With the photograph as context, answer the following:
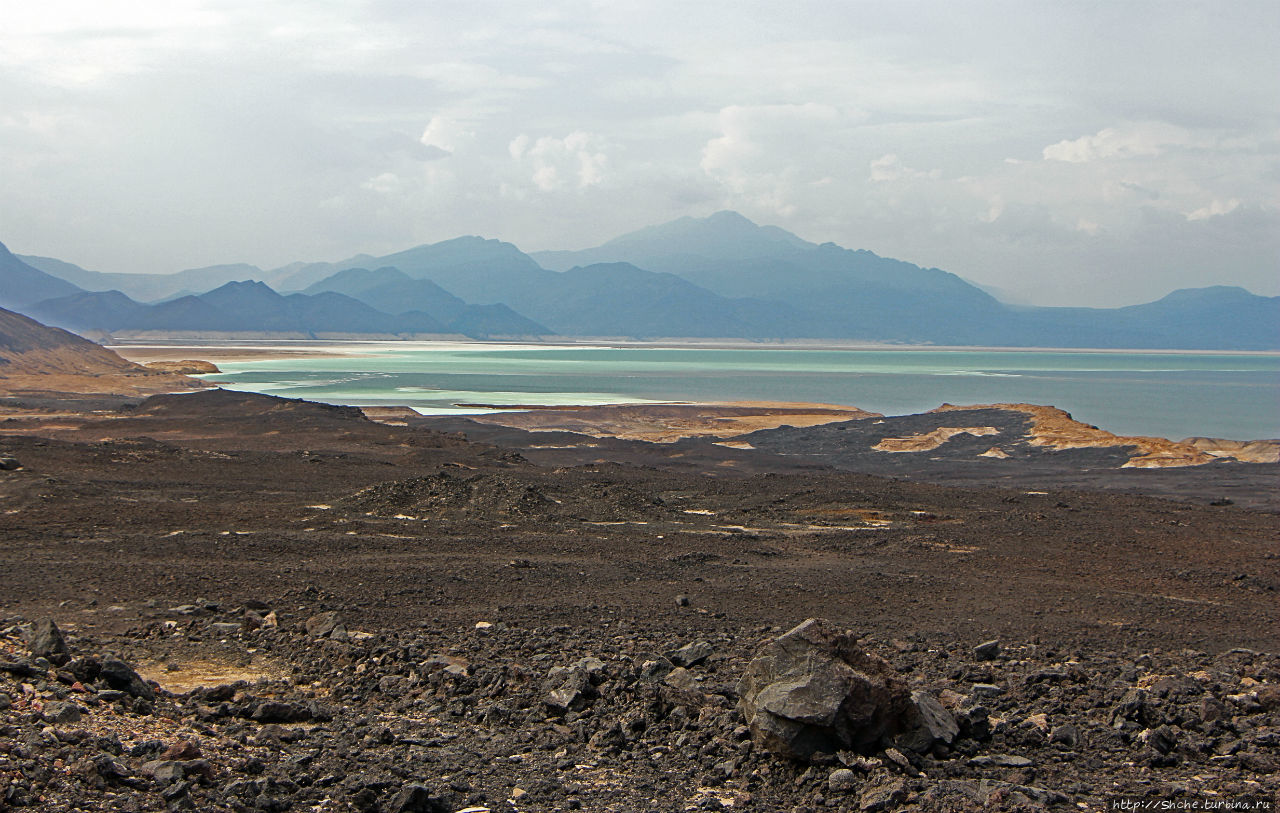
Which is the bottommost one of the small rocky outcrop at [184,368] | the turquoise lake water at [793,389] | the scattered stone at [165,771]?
the turquoise lake water at [793,389]

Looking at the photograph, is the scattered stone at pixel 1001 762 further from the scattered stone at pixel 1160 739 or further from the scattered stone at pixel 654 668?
the scattered stone at pixel 654 668

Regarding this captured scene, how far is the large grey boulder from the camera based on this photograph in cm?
775

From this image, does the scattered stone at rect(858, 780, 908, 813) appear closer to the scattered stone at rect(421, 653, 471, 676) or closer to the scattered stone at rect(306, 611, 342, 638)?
the scattered stone at rect(421, 653, 471, 676)

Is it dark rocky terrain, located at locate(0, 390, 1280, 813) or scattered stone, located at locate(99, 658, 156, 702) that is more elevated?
scattered stone, located at locate(99, 658, 156, 702)

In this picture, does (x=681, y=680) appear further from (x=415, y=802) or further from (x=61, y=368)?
(x=61, y=368)

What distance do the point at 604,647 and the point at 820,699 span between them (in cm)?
420

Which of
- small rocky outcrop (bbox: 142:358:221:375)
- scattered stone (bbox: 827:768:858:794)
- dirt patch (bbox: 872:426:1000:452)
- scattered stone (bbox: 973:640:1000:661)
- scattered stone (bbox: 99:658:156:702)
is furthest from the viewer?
small rocky outcrop (bbox: 142:358:221:375)

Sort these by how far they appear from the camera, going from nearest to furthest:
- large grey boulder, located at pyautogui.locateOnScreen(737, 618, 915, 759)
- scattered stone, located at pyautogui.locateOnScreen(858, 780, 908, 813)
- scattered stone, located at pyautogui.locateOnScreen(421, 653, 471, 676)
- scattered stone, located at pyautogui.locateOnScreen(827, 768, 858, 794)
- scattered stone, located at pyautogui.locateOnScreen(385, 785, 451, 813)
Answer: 1. scattered stone, located at pyautogui.locateOnScreen(385, 785, 451, 813)
2. scattered stone, located at pyautogui.locateOnScreen(858, 780, 908, 813)
3. scattered stone, located at pyautogui.locateOnScreen(827, 768, 858, 794)
4. large grey boulder, located at pyautogui.locateOnScreen(737, 618, 915, 759)
5. scattered stone, located at pyautogui.locateOnScreen(421, 653, 471, 676)

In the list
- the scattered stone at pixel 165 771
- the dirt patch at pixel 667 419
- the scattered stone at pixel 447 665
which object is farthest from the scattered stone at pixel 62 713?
the dirt patch at pixel 667 419

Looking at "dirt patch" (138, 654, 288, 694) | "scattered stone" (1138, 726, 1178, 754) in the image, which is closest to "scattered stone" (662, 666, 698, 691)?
"scattered stone" (1138, 726, 1178, 754)

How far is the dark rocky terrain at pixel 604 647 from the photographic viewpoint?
7590mm

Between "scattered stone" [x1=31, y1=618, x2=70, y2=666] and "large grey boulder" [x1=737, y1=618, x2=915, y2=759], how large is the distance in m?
6.21

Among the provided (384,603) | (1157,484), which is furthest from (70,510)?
(1157,484)

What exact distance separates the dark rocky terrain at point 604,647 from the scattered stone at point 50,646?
6 centimetres
